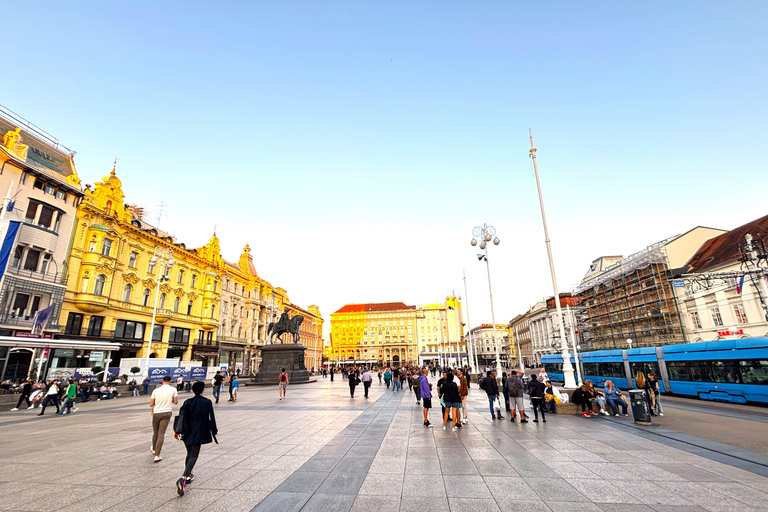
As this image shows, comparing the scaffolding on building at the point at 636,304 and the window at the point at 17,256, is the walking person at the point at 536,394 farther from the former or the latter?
the window at the point at 17,256

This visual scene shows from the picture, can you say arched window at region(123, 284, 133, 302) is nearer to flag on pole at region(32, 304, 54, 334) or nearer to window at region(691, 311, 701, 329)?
flag on pole at region(32, 304, 54, 334)

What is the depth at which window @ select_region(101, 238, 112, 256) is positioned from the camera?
3503 centimetres

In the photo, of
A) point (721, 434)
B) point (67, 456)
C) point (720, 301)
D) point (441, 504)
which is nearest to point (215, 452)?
point (67, 456)

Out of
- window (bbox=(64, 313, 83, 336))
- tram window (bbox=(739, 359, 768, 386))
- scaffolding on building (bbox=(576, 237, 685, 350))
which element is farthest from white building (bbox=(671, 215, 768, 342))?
window (bbox=(64, 313, 83, 336))

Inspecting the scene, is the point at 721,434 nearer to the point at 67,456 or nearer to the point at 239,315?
the point at 67,456

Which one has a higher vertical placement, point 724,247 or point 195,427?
point 724,247

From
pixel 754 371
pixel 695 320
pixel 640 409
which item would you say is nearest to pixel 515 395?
pixel 640 409

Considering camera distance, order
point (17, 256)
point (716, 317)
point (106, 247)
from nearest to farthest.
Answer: point (17, 256), point (716, 317), point (106, 247)

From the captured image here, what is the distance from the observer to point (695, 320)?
3603cm

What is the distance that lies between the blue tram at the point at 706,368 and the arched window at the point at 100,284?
44.0 metres

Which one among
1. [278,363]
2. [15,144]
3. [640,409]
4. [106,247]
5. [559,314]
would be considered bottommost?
[640,409]

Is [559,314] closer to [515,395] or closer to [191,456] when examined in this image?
[515,395]

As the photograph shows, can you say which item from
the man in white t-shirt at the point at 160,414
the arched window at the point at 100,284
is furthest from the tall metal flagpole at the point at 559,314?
the arched window at the point at 100,284

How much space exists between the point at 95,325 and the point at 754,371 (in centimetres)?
4785
